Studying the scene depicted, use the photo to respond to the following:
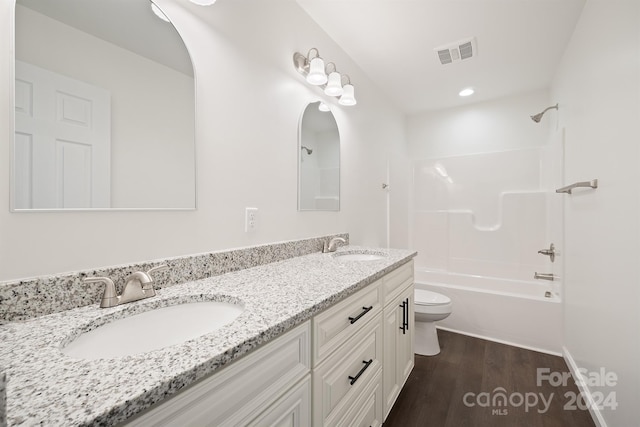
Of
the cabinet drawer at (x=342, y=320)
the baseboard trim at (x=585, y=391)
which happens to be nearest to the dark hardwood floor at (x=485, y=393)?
the baseboard trim at (x=585, y=391)

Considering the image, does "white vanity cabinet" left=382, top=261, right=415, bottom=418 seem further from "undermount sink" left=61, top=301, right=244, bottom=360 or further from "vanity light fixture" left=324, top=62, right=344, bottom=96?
"vanity light fixture" left=324, top=62, right=344, bottom=96

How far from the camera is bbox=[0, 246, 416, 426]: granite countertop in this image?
0.36 m

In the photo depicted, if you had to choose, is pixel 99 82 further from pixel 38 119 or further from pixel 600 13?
pixel 600 13

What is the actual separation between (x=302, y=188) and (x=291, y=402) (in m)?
Result: 1.13

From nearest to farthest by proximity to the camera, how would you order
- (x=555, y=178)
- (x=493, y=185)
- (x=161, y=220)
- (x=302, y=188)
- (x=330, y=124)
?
(x=161, y=220), (x=302, y=188), (x=330, y=124), (x=555, y=178), (x=493, y=185)

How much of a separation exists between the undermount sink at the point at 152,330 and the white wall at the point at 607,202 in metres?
1.53

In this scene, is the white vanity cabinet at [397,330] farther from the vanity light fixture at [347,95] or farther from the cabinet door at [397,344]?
the vanity light fixture at [347,95]

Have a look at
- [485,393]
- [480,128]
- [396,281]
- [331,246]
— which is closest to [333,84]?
[331,246]

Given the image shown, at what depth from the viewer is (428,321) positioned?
2057 millimetres

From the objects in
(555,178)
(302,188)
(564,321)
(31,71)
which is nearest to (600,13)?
(555,178)

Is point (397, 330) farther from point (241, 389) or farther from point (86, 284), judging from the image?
point (86, 284)

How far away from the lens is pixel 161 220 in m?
0.95

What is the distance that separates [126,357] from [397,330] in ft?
4.24

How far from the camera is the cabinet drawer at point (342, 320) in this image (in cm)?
81
